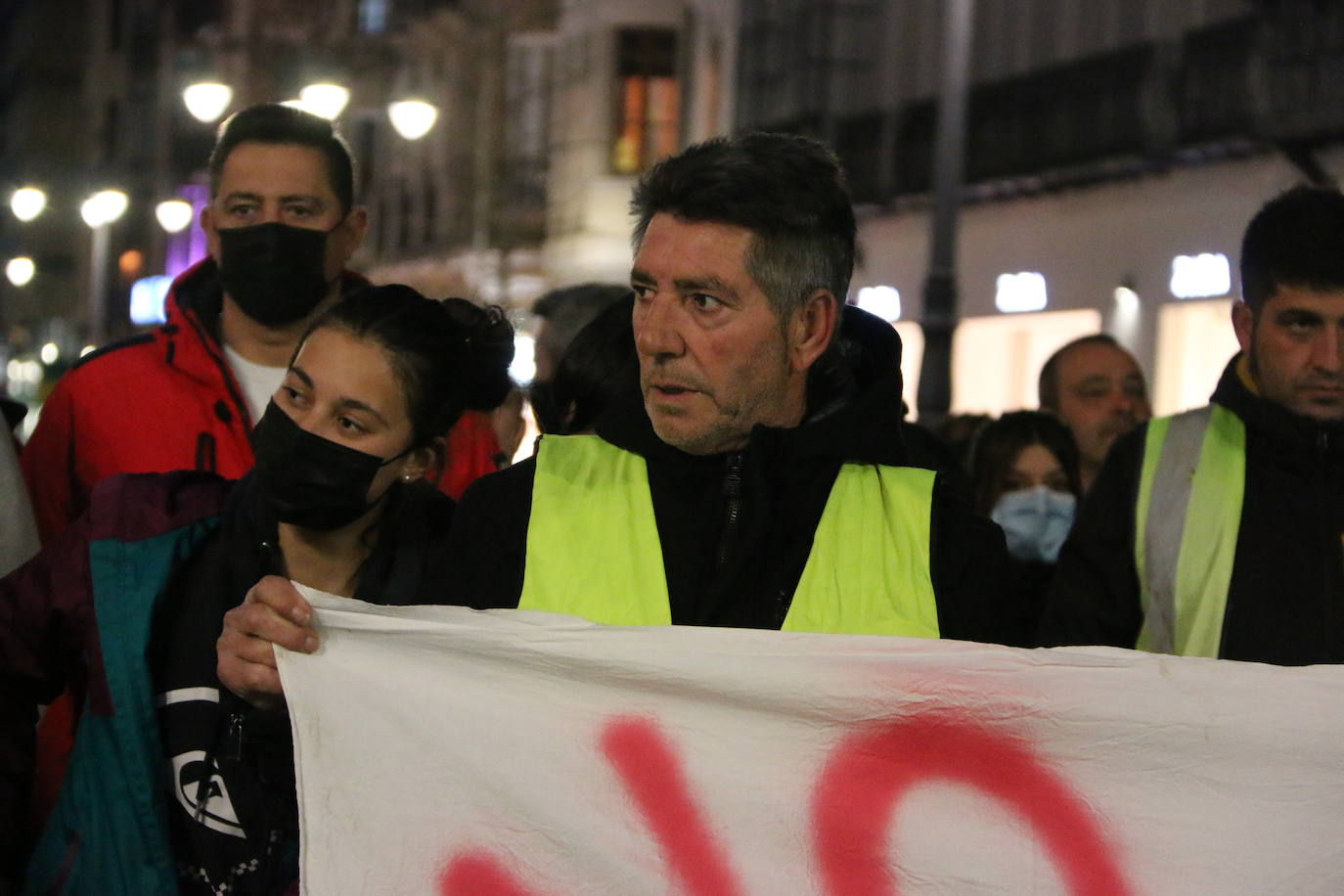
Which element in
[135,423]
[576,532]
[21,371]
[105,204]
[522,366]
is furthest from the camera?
[21,371]

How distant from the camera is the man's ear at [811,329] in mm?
3139

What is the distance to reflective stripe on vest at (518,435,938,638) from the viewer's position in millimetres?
3023

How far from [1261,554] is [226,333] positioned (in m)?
2.11

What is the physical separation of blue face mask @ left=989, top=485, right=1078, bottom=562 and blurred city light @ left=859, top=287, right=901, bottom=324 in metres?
15.2

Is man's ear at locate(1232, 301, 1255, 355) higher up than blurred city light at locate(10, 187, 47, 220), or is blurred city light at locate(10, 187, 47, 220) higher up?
blurred city light at locate(10, 187, 47, 220)

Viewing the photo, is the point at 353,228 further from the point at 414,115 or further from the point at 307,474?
the point at 414,115

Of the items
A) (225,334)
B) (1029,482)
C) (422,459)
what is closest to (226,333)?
(225,334)

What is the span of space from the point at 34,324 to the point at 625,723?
5708cm

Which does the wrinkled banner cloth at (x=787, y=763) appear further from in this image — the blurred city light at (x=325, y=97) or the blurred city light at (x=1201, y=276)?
the blurred city light at (x=1201, y=276)

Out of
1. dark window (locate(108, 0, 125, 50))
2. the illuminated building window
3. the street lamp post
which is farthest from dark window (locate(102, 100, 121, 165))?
the street lamp post

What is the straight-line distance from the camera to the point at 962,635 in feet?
10.0

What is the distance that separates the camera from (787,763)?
9.66 feet

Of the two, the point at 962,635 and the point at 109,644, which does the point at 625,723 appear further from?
the point at 109,644

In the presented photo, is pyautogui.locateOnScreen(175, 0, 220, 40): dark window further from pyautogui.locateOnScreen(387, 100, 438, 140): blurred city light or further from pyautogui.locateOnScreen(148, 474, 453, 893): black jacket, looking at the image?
pyautogui.locateOnScreen(148, 474, 453, 893): black jacket
